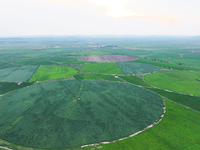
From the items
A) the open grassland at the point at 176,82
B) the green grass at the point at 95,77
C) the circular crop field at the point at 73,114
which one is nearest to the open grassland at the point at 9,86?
the circular crop field at the point at 73,114

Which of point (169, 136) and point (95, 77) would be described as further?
point (95, 77)

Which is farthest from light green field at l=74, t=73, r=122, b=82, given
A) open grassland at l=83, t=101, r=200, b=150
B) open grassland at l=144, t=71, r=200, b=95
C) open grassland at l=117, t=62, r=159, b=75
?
open grassland at l=83, t=101, r=200, b=150

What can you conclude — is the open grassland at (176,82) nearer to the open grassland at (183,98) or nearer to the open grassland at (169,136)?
the open grassland at (183,98)

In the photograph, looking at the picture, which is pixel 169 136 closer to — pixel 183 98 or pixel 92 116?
pixel 92 116

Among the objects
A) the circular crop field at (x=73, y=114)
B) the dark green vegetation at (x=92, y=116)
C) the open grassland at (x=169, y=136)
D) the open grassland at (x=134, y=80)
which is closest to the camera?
the open grassland at (x=169, y=136)

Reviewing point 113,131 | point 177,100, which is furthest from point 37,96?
point 177,100

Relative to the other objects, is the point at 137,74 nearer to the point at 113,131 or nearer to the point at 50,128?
the point at 113,131

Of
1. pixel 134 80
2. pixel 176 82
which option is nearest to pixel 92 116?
pixel 134 80
